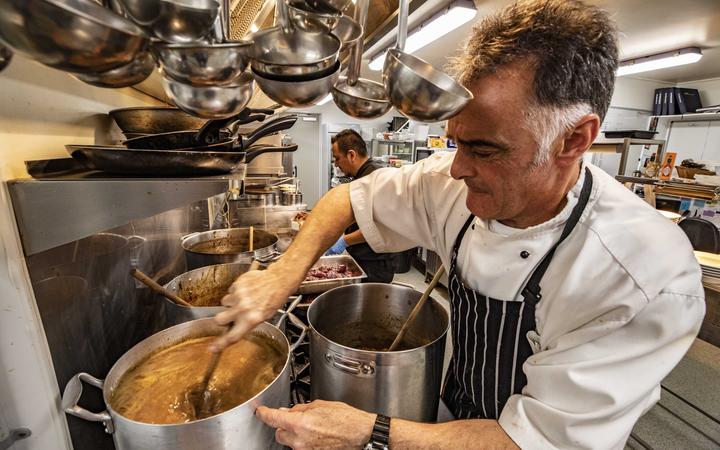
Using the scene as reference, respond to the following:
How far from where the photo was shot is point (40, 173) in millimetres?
577

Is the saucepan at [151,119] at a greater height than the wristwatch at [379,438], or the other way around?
the saucepan at [151,119]

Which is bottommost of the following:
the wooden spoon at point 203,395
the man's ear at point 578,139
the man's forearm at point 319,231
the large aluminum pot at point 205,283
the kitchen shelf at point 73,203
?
the wooden spoon at point 203,395

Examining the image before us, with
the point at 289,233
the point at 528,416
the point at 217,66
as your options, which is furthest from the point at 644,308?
the point at 289,233

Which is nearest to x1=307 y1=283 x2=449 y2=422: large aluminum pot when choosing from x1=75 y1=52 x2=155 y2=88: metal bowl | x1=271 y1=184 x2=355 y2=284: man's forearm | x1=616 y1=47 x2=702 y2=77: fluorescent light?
x1=271 y1=184 x2=355 y2=284: man's forearm

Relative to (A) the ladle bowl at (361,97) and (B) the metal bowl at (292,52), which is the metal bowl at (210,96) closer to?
(B) the metal bowl at (292,52)

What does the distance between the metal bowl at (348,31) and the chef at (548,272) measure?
259mm

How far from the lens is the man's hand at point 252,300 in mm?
678

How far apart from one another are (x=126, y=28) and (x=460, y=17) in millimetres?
3542

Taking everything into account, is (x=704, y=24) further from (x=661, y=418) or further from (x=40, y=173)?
(x=40, y=173)

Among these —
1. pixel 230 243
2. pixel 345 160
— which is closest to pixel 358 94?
pixel 230 243

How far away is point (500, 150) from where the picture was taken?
0.71 m

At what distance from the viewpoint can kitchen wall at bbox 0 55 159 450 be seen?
1.75ft

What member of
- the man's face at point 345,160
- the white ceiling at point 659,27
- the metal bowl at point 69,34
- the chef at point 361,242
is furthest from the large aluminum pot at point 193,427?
the white ceiling at point 659,27

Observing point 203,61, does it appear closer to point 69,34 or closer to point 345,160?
point 69,34
